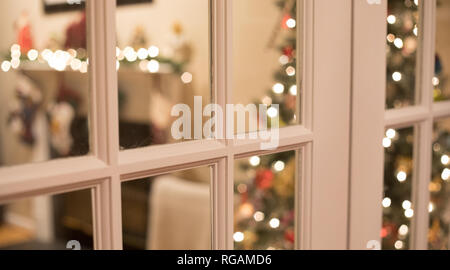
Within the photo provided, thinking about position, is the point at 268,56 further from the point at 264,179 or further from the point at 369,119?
the point at 369,119

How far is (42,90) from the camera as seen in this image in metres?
3.92

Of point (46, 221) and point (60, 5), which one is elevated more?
point (60, 5)

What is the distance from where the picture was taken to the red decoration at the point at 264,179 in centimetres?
239

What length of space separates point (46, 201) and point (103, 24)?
12.1ft

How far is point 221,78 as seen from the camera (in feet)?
2.74

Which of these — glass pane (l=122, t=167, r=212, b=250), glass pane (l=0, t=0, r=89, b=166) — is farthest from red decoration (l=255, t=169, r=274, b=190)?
glass pane (l=0, t=0, r=89, b=166)

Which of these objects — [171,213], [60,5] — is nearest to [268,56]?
[171,213]

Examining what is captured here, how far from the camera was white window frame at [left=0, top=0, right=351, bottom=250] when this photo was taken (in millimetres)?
684

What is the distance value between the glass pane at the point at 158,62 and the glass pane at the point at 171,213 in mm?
338

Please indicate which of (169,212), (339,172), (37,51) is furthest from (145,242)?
(339,172)

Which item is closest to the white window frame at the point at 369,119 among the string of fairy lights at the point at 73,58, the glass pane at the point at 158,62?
the glass pane at the point at 158,62

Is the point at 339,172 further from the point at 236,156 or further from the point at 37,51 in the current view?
the point at 37,51

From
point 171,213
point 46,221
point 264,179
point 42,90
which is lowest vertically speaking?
point 46,221

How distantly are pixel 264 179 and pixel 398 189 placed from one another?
2.47 ft
